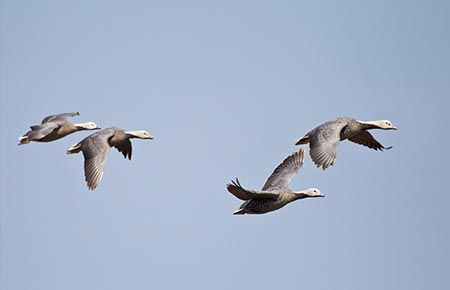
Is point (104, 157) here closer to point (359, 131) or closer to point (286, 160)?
point (286, 160)

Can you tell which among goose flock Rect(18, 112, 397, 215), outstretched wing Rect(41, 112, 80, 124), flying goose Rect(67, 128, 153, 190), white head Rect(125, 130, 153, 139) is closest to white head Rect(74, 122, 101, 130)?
goose flock Rect(18, 112, 397, 215)

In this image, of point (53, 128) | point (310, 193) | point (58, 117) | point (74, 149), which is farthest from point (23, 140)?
point (310, 193)

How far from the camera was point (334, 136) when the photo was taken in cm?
3028

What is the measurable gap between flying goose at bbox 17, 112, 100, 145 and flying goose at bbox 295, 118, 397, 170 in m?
6.56

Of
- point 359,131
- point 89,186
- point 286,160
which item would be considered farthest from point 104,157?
point 359,131

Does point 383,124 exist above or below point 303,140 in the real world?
above

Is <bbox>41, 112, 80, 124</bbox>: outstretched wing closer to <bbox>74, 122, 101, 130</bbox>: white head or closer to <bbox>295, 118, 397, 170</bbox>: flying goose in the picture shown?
<bbox>74, 122, 101, 130</bbox>: white head

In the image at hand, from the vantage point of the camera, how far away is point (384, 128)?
33.3 meters

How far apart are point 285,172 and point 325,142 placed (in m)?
1.56

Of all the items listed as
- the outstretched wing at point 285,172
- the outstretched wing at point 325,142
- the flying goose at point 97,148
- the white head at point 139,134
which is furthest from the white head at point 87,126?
the outstretched wing at point 325,142

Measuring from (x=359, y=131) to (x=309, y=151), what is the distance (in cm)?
281

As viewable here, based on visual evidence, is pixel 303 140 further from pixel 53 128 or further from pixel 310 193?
pixel 53 128

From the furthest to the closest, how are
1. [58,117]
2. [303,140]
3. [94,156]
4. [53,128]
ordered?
[58,117] → [53,128] → [303,140] → [94,156]

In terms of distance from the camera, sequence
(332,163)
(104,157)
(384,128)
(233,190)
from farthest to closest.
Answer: (384,128)
(104,157)
(332,163)
(233,190)
